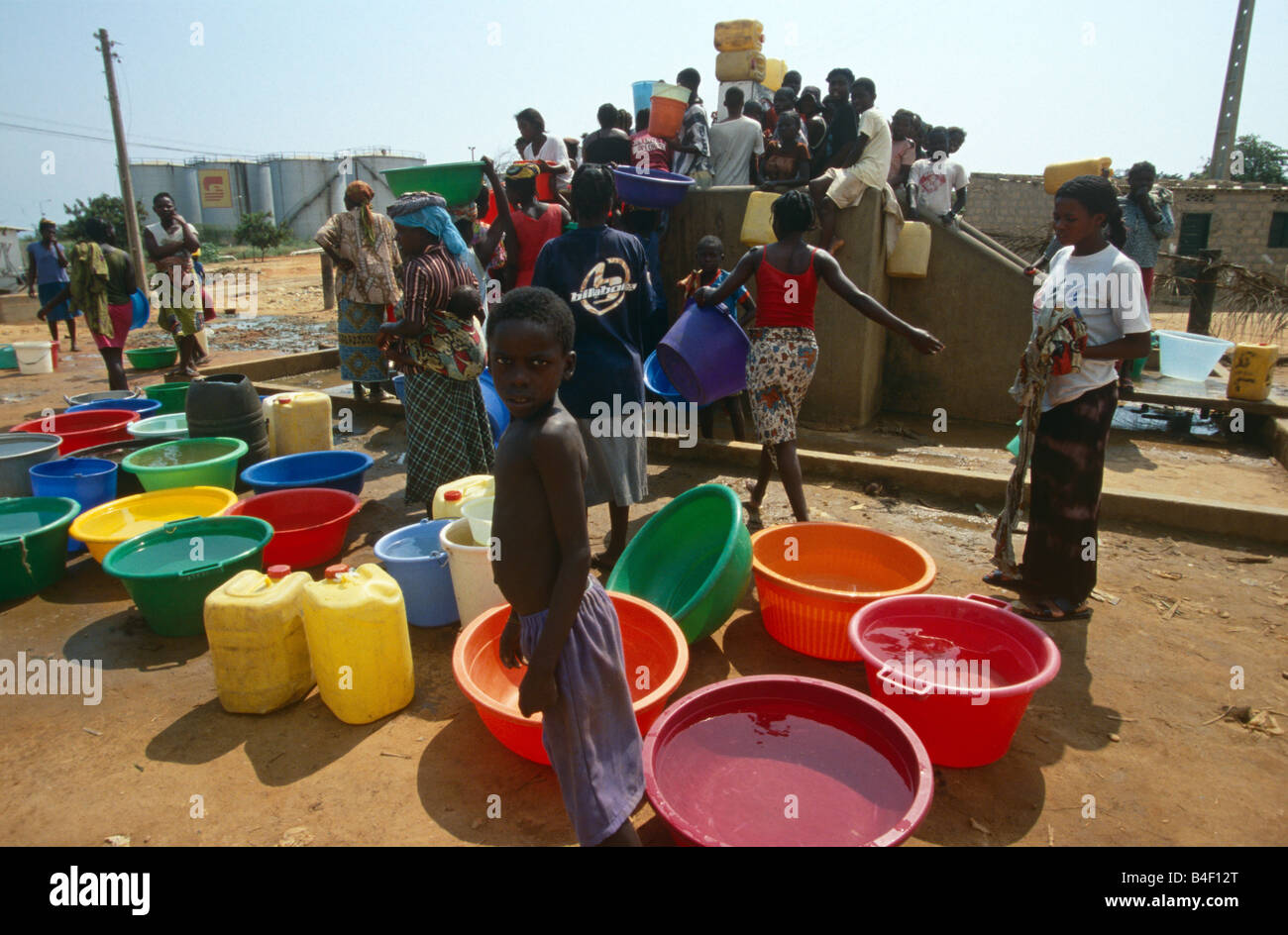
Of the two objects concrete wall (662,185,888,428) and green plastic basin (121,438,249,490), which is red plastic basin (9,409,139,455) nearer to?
green plastic basin (121,438,249,490)

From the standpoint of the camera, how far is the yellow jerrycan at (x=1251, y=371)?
6379 millimetres

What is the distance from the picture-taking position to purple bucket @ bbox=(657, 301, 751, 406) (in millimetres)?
4020

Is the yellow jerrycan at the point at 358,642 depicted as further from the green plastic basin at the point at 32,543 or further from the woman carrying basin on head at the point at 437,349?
the green plastic basin at the point at 32,543

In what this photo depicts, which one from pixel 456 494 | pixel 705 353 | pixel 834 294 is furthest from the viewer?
pixel 834 294

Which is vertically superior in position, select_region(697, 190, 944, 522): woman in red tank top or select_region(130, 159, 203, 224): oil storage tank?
select_region(130, 159, 203, 224): oil storage tank

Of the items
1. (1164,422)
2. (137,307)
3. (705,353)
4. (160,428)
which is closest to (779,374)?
(705,353)

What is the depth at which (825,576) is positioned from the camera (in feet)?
11.8

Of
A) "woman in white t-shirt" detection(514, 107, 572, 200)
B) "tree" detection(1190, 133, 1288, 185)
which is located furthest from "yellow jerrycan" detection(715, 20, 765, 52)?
"tree" detection(1190, 133, 1288, 185)

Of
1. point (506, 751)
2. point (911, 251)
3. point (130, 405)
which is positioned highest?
point (911, 251)

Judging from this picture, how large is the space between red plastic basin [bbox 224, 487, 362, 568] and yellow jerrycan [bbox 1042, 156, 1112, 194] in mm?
6539

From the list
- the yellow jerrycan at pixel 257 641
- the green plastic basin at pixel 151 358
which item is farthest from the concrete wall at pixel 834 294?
the green plastic basin at pixel 151 358

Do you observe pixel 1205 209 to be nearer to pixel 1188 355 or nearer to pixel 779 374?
pixel 1188 355

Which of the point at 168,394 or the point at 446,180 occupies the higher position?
the point at 446,180

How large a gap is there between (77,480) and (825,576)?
4171 millimetres
